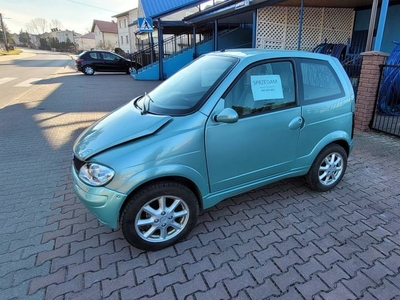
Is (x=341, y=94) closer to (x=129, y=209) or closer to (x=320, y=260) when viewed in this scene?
(x=320, y=260)

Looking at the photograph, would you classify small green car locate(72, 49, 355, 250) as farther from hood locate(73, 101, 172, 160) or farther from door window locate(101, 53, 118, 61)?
door window locate(101, 53, 118, 61)

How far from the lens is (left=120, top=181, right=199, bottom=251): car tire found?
2270mm

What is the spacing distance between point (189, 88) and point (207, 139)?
0.71 m

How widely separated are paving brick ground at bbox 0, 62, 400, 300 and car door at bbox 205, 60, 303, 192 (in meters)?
0.52

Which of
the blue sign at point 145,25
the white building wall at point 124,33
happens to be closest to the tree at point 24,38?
the white building wall at point 124,33

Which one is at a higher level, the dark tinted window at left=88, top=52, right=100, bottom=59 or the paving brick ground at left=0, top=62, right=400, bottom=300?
the dark tinted window at left=88, top=52, right=100, bottom=59

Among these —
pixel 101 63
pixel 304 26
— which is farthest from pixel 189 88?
pixel 101 63

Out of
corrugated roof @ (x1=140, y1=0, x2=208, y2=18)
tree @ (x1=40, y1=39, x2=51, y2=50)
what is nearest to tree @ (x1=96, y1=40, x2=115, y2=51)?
tree @ (x1=40, y1=39, x2=51, y2=50)

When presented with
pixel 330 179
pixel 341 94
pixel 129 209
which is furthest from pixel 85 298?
pixel 341 94

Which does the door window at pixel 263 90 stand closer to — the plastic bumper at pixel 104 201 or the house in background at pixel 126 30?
the plastic bumper at pixel 104 201

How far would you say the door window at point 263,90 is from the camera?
2.58 metres

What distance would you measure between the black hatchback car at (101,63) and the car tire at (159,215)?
18.6 meters

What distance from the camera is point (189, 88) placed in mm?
2828

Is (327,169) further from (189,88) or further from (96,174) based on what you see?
(96,174)
